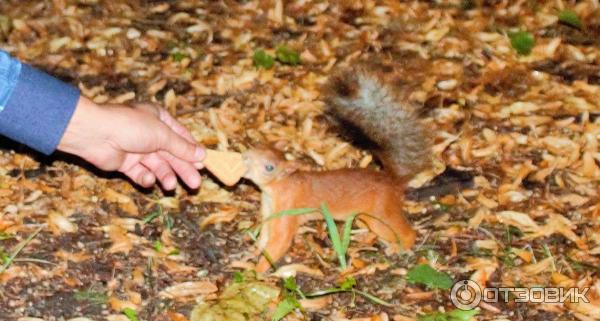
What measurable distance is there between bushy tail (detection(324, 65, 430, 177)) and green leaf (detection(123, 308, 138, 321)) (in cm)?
117

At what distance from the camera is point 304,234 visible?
3830mm

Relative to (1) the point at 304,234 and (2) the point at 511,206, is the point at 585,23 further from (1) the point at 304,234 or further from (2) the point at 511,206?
(1) the point at 304,234

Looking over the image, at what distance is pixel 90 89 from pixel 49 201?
1.04 meters

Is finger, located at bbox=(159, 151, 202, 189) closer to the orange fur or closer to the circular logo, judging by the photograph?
the orange fur

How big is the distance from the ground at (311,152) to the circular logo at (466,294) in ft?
0.16

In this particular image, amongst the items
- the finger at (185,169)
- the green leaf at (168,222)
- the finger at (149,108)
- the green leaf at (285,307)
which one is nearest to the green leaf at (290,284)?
the green leaf at (285,307)

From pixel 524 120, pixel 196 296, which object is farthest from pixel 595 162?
pixel 196 296

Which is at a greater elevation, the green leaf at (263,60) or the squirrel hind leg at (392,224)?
the squirrel hind leg at (392,224)

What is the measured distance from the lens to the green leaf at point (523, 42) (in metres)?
5.21

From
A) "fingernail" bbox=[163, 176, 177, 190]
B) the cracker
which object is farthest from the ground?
the cracker

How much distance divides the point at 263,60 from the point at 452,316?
2.20 m

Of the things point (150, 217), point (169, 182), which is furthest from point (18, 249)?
point (169, 182)

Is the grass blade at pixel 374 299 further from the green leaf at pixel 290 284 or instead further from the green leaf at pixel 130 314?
the green leaf at pixel 130 314

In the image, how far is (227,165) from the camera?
3439mm
